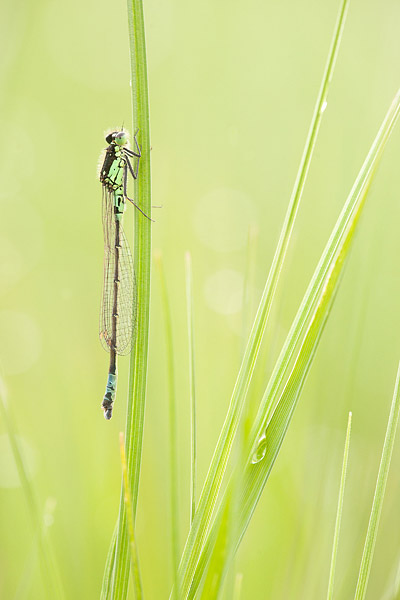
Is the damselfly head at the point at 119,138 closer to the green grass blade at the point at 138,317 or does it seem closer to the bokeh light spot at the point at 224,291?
the green grass blade at the point at 138,317

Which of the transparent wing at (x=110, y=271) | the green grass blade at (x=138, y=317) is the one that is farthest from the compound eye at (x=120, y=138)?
the green grass blade at (x=138, y=317)

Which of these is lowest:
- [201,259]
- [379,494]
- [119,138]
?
[379,494]

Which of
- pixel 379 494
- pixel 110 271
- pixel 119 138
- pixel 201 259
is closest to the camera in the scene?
pixel 379 494

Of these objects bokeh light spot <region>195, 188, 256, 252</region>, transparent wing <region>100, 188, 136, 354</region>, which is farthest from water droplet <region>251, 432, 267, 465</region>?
bokeh light spot <region>195, 188, 256, 252</region>

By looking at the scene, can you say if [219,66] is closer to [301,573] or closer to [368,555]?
[301,573]

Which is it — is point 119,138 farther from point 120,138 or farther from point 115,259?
point 115,259

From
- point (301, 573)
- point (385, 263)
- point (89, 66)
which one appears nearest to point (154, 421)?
point (301, 573)

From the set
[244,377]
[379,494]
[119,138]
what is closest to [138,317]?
[244,377]

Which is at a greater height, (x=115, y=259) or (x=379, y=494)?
(x=115, y=259)
